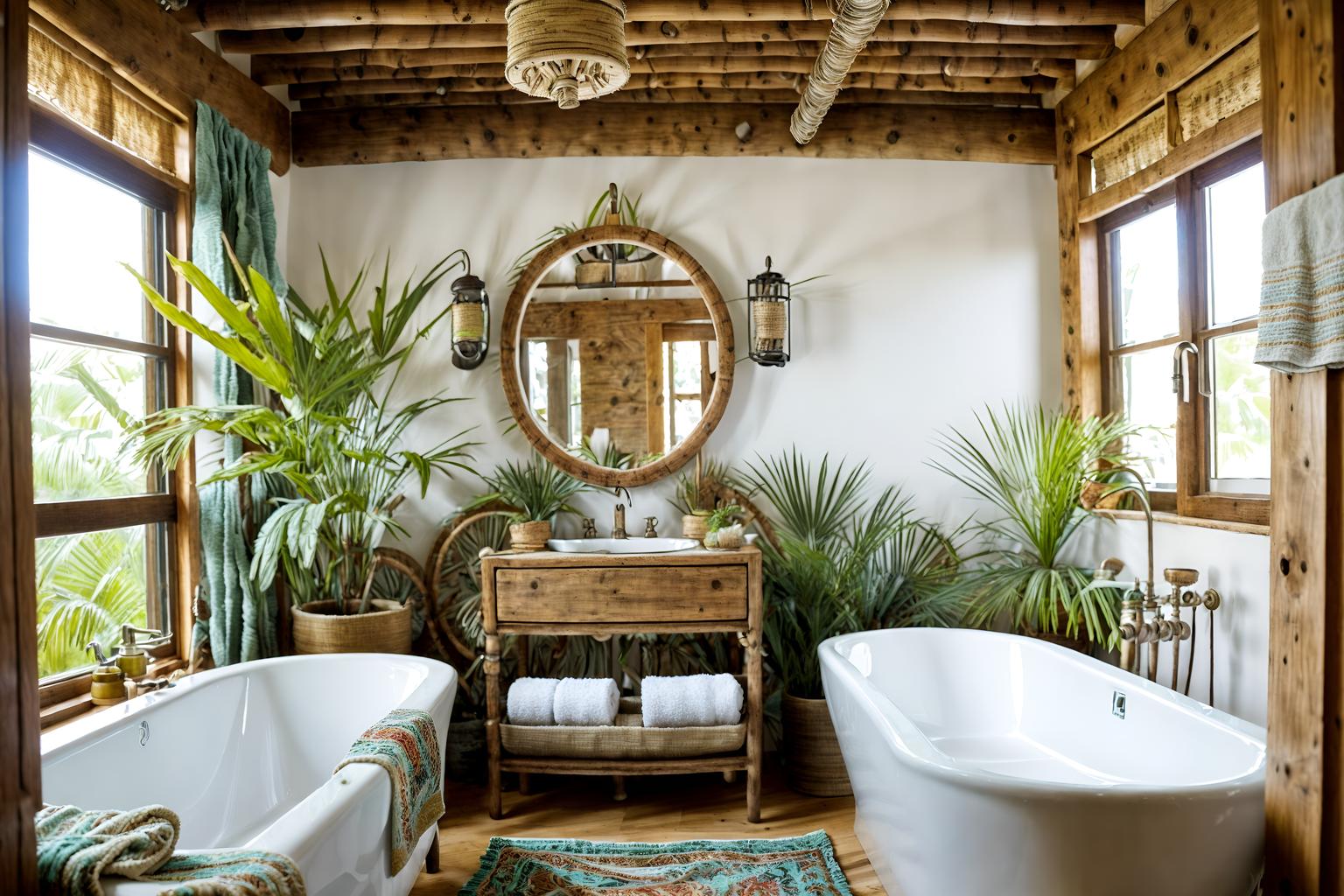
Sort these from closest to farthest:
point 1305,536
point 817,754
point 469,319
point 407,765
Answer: point 1305,536 < point 407,765 < point 817,754 < point 469,319

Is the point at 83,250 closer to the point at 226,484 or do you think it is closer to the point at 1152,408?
the point at 226,484

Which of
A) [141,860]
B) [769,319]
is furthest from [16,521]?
[769,319]

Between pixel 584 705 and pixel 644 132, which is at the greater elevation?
pixel 644 132

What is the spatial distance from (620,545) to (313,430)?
3.77ft

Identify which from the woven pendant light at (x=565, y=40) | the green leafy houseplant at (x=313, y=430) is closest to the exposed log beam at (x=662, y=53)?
the green leafy houseplant at (x=313, y=430)

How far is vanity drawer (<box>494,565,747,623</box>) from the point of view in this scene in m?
2.96

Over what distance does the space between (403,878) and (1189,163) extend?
311 cm

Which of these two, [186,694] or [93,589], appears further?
[93,589]

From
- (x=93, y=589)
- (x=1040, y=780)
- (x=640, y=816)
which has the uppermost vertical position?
(x=93, y=589)

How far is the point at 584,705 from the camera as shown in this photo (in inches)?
117

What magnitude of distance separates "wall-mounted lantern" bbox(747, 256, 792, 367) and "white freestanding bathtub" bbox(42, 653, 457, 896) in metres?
1.73

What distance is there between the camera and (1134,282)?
3352mm

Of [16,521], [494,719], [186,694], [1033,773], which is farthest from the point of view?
[494,719]

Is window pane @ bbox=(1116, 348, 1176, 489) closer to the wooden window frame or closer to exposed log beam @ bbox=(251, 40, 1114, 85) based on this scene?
exposed log beam @ bbox=(251, 40, 1114, 85)
